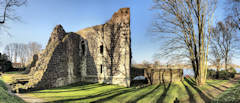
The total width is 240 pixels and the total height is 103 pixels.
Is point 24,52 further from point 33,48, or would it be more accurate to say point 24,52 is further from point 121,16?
point 121,16

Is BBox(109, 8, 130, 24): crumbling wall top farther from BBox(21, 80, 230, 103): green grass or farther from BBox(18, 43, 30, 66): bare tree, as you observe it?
BBox(18, 43, 30, 66): bare tree

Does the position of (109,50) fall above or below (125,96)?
above

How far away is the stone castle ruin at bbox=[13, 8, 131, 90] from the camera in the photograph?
1181cm

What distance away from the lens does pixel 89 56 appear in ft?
50.6

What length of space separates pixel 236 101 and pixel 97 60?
12.6 meters

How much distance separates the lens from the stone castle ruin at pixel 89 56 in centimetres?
1181

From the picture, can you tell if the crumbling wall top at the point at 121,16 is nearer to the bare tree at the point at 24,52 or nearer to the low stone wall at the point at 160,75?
the low stone wall at the point at 160,75

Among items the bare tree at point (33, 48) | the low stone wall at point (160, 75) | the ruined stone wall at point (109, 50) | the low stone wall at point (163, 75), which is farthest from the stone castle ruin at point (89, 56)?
the bare tree at point (33, 48)

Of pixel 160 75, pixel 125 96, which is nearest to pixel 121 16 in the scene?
pixel 160 75

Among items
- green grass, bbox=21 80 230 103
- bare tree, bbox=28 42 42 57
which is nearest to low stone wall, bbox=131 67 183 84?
green grass, bbox=21 80 230 103

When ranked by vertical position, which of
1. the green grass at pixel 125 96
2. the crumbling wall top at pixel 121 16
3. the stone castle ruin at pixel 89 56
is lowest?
the green grass at pixel 125 96

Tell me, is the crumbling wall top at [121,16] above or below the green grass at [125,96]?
above

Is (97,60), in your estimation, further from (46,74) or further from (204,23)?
(204,23)

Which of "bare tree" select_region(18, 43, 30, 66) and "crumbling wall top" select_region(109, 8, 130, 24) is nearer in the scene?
"crumbling wall top" select_region(109, 8, 130, 24)
